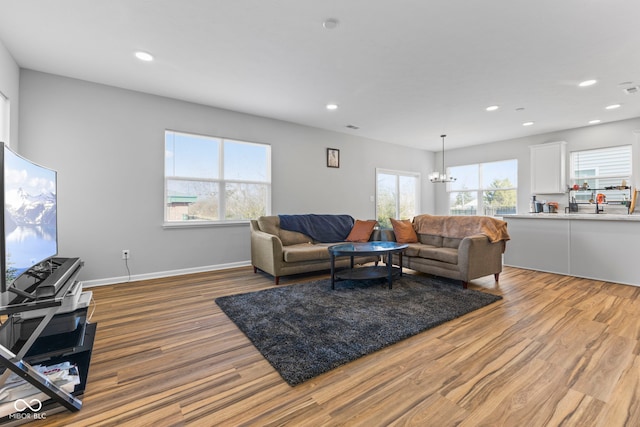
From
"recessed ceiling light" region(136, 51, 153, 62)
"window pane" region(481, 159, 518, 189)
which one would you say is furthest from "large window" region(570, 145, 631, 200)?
"recessed ceiling light" region(136, 51, 153, 62)

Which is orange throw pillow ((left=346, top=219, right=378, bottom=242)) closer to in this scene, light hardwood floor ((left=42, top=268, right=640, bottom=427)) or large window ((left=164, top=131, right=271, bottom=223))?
large window ((left=164, top=131, right=271, bottom=223))

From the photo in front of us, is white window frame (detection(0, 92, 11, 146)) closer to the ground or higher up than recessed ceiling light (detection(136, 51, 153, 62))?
closer to the ground

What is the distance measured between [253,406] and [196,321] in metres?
1.33

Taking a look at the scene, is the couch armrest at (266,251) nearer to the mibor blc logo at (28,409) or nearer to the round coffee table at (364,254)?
the round coffee table at (364,254)

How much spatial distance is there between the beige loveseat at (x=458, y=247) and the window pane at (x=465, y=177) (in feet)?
11.6

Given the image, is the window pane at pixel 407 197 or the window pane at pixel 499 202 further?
the window pane at pixel 407 197

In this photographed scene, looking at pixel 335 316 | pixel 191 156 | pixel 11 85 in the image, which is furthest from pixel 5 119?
pixel 335 316

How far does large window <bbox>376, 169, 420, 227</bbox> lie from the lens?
22.7 feet

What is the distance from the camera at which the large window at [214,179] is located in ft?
13.9

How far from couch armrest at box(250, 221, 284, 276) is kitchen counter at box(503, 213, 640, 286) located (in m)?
3.88

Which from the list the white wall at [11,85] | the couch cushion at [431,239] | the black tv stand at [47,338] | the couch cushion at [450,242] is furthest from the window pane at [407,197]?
the white wall at [11,85]

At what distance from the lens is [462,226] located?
13.6ft

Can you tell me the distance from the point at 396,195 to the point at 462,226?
3.22 meters

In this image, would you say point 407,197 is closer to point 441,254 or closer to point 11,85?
point 441,254
